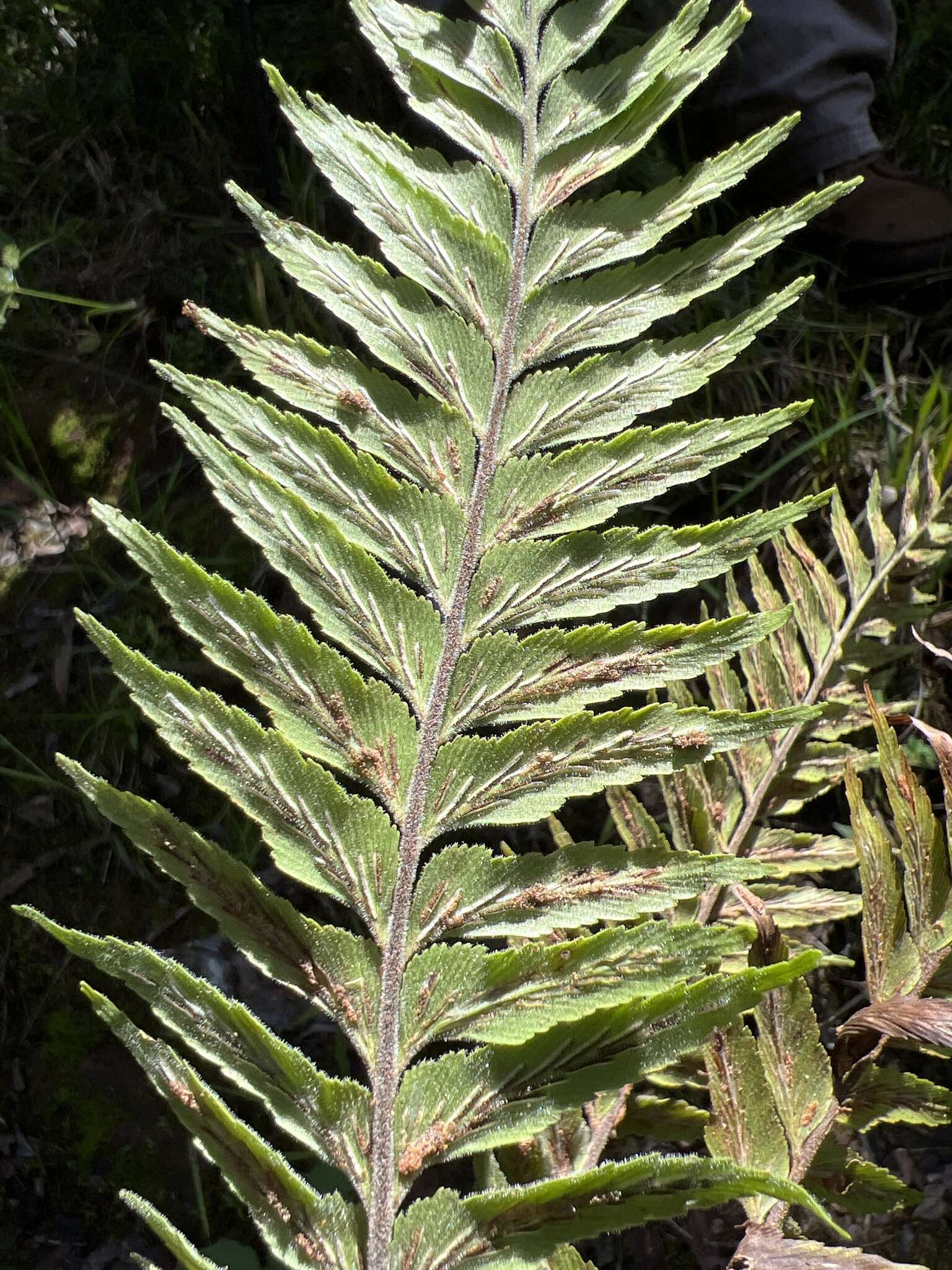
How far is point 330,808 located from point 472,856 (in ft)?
0.43

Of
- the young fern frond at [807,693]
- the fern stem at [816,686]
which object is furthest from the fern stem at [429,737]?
the fern stem at [816,686]

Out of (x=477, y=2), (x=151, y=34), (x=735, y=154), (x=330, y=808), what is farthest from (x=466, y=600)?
(x=151, y=34)

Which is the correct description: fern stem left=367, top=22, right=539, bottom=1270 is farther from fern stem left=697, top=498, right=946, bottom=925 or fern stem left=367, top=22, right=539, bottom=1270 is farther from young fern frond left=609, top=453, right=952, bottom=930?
fern stem left=697, top=498, right=946, bottom=925

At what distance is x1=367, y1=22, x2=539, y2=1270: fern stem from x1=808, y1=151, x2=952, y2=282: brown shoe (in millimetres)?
1292

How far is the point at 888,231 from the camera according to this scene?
2191mm

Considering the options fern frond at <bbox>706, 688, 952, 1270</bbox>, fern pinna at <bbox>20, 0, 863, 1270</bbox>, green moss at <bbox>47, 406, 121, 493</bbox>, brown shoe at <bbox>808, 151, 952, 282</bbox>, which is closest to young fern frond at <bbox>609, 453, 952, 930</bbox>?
fern frond at <bbox>706, 688, 952, 1270</bbox>

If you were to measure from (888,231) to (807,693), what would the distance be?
117cm

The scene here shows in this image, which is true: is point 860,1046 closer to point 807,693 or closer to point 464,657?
point 807,693

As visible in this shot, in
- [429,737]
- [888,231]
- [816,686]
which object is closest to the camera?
[429,737]

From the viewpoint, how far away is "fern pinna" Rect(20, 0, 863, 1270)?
0.90 m

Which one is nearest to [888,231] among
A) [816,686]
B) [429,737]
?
[816,686]

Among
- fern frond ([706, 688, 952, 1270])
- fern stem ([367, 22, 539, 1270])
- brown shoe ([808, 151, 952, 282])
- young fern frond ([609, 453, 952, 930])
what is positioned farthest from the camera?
brown shoe ([808, 151, 952, 282])

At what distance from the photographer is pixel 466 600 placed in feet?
3.34

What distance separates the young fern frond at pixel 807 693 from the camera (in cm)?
148
